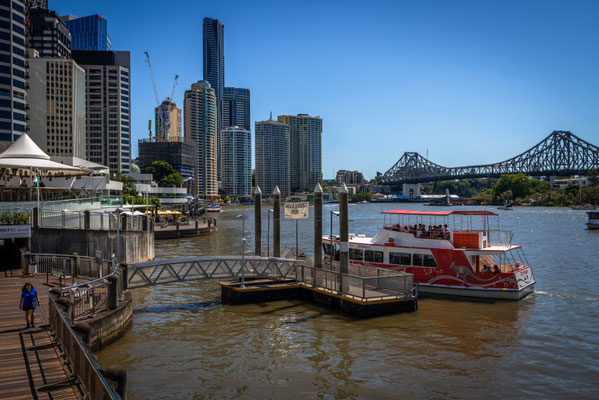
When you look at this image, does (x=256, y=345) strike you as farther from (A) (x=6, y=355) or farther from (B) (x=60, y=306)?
(A) (x=6, y=355)

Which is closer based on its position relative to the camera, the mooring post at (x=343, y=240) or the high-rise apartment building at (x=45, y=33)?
the mooring post at (x=343, y=240)

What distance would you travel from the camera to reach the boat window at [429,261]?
96.2 feet

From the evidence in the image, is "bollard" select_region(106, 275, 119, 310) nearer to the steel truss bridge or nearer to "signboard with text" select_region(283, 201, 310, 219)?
the steel truss bridge

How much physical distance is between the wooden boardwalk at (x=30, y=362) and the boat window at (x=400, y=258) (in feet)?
66.6

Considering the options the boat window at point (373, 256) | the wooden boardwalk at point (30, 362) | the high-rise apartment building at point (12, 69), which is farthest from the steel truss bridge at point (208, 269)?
the high-rise apartment building at point (12, 69)

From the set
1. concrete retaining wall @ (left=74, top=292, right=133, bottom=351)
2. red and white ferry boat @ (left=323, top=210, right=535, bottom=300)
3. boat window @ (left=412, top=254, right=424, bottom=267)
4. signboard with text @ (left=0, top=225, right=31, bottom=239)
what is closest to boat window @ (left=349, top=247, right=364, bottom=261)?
red and white ferry boat @ (left=323, top=210, right=535, bottom=300)

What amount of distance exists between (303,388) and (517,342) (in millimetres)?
10912

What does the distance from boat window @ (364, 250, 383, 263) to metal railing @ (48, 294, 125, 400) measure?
2088 cm

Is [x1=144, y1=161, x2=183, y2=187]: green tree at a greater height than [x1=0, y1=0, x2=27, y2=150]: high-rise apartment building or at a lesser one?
lesser

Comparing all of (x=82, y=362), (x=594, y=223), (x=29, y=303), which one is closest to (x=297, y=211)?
(x=29, y=303)

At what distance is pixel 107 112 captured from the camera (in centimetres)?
17988

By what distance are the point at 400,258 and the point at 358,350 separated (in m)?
11.8

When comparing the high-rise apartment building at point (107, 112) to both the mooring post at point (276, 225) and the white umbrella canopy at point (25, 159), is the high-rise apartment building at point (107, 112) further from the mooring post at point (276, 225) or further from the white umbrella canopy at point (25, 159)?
the mooring post at point (276, 225)

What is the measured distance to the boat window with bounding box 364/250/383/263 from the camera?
1228 inches
